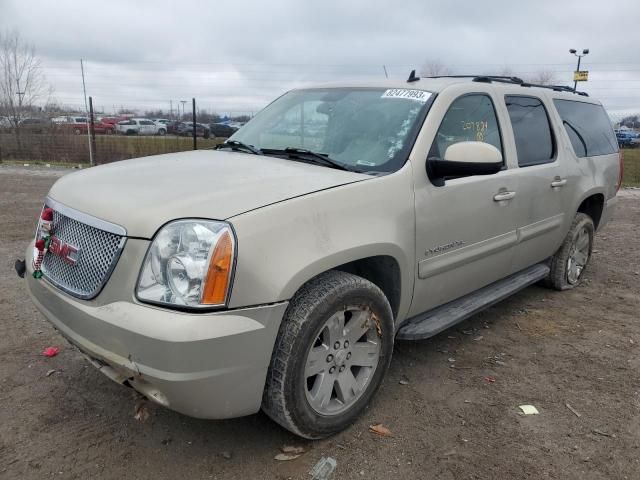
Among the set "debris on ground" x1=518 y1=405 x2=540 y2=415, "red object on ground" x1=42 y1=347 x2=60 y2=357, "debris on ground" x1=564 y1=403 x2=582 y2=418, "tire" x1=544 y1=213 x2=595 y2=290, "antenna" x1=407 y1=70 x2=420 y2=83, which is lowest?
"debris on ground" x1=564 y1=403 x2=582 y2=418

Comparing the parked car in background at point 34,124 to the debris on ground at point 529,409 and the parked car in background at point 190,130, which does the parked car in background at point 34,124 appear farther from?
the debris on ground at point 529,409

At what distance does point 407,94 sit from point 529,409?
6.72 feet

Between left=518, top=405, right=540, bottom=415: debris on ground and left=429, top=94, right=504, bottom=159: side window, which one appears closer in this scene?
left=518, top=405, right=540, bottom=415: debris on ground

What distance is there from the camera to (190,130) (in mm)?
15477

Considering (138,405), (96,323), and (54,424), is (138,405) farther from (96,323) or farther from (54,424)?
(96,323)

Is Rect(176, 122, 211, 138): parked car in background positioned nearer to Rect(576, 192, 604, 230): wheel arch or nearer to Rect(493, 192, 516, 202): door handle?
Rect(576, 192, 604, 230): wheel arch

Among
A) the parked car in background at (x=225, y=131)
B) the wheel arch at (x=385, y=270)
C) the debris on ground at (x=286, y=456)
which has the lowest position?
the debris on ground at (x=286, y=456)

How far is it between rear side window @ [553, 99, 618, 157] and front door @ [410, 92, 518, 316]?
137cm

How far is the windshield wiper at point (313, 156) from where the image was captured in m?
3.04

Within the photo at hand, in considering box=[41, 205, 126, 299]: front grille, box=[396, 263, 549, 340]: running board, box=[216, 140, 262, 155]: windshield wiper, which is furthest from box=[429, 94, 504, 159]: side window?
box=[41, 205, 126, 299]: front grille

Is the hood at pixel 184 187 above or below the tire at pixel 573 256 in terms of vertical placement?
above

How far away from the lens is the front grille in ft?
7.61

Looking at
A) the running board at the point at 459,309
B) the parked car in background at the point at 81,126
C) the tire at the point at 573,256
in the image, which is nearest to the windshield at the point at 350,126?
the running board at the point at 459,309

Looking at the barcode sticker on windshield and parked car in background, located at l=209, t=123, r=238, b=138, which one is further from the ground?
the barcode sticker on windshield
